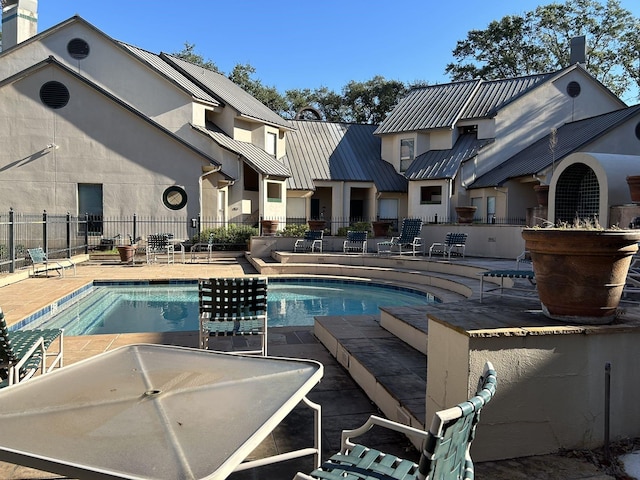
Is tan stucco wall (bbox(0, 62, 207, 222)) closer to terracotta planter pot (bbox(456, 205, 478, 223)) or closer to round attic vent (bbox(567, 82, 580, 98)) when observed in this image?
terracotta planter pot (bbox(456, 205, 478, 223))

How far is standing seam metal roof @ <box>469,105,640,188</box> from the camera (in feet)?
67.5

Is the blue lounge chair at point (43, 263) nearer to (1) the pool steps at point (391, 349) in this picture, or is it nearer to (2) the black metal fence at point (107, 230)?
(2) the black metal fence at point (107, 230)

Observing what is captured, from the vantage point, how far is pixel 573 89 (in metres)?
24.8

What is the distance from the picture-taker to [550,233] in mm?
3385

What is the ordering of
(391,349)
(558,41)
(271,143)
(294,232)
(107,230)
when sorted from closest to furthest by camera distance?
(391,349), (294,232), (107,230), (271,143), (558,41)

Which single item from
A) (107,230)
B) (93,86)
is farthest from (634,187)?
(93,86)

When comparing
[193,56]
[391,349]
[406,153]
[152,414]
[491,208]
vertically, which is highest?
[193,56]

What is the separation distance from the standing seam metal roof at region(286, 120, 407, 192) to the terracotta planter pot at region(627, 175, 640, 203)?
692 inches

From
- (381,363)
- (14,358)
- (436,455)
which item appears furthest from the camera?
(381,363)

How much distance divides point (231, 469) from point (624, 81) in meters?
41.0

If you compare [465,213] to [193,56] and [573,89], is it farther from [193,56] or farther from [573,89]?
[193,56]

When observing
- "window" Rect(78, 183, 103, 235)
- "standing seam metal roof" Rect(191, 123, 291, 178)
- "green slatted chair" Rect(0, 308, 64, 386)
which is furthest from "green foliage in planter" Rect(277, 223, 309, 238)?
"green slatted chair" Rect(0, 308, 64, 386)

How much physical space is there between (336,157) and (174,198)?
11.2 m

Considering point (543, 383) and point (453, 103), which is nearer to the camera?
point (543, 383)
